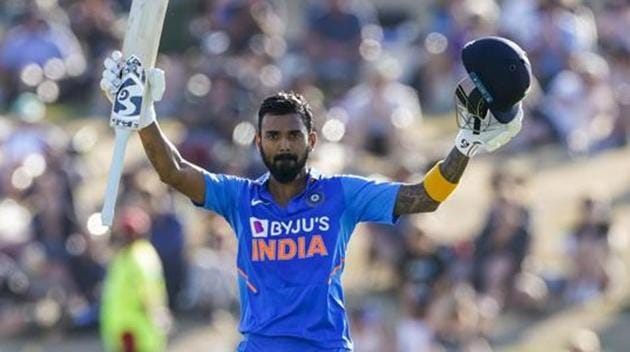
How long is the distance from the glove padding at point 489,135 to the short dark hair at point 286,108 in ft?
2.16

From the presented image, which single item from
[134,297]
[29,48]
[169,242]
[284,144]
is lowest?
[134,297]

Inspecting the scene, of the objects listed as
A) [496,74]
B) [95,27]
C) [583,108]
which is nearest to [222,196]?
[496,74]

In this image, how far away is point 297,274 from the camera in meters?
7.58

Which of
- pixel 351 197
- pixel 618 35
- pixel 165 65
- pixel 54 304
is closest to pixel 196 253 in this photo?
pixel 54 304

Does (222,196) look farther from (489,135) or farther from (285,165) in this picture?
(489,135)

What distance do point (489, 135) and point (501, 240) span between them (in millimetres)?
7928

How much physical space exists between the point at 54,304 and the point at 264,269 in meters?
8.60

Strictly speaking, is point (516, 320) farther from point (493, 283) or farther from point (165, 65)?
point (165, 65)

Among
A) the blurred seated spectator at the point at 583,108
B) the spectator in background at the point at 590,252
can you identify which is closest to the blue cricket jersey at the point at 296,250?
the spectator in background at the point at 590,252

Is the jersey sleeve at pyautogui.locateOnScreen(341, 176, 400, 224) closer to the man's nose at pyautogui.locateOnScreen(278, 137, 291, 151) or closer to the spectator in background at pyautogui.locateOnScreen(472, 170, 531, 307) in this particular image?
the man's nose at pyautogui.locateOnScreen(278, 137, 291, 151)

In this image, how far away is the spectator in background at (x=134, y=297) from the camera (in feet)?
46.0

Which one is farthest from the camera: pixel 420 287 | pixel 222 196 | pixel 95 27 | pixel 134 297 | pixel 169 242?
pixel 95 27

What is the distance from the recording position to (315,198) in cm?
774

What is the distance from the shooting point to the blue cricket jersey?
7.54m
